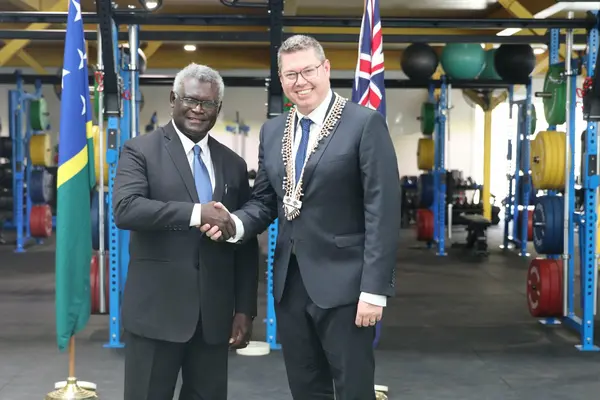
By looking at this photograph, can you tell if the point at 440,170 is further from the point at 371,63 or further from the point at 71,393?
the point at 71,393

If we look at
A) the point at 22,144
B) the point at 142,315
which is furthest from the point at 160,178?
the point at 22,144

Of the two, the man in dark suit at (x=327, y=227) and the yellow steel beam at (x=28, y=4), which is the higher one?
the yellow steel beam at (x=28, y=4)

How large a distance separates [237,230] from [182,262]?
0.22m

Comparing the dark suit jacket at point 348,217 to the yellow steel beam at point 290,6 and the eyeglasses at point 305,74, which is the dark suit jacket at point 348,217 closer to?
the eyeglasses at point 305,74

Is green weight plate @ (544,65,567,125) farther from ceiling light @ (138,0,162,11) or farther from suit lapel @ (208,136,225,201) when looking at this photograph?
suit lapel @ (208,136,225,201)

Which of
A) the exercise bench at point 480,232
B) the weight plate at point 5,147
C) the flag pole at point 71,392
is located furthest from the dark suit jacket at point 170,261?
the weight plate at point 5,147

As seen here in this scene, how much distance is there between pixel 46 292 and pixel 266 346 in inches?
130

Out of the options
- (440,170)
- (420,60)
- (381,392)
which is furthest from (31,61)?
(381,392)

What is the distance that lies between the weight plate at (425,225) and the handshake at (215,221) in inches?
346

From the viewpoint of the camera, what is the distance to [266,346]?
5.09 m

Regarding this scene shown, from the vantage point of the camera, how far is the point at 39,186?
10.7 meters

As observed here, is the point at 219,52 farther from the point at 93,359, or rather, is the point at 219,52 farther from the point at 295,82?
the point at 295,82

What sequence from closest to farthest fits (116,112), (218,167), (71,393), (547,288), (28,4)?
1. (218,167)
2. (71,393)
3. (116,112)
4. (547,288)
5. (28,4)

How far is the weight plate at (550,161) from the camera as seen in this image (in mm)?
5621
